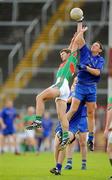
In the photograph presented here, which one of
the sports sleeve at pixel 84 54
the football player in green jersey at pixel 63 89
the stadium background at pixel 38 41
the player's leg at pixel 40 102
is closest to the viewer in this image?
the player's leg at pixel 40 102

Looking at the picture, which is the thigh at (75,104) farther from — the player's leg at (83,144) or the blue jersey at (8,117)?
the blue jersey at (8,117)

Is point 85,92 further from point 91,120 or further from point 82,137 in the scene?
point 82,137

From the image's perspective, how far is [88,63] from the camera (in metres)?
16.1

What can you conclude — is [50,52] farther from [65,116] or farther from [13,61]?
[65,116]

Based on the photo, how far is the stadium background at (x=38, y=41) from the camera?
112 feet

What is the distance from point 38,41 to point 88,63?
789 inches

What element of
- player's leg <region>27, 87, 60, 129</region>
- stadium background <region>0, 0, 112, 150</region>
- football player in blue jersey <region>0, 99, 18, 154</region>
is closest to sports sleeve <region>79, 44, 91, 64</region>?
player's leg <region>27, 87, 60, 129</region>

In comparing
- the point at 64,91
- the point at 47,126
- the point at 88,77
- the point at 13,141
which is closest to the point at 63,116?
the point at 64,91

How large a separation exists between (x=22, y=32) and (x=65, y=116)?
21701mm

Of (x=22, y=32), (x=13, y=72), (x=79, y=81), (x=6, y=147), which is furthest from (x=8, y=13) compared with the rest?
(x=79, y=81)

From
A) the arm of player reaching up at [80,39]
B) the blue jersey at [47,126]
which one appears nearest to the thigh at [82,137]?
the arm of player reaching up at [80,39]

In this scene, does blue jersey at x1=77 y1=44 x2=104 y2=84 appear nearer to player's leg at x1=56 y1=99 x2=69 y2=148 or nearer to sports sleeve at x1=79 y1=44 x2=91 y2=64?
sports sleeve at x1=79 y1=44 x2=91 y2=64

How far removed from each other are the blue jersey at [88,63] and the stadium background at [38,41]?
52.0 feet

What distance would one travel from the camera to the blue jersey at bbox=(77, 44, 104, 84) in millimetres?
16047
